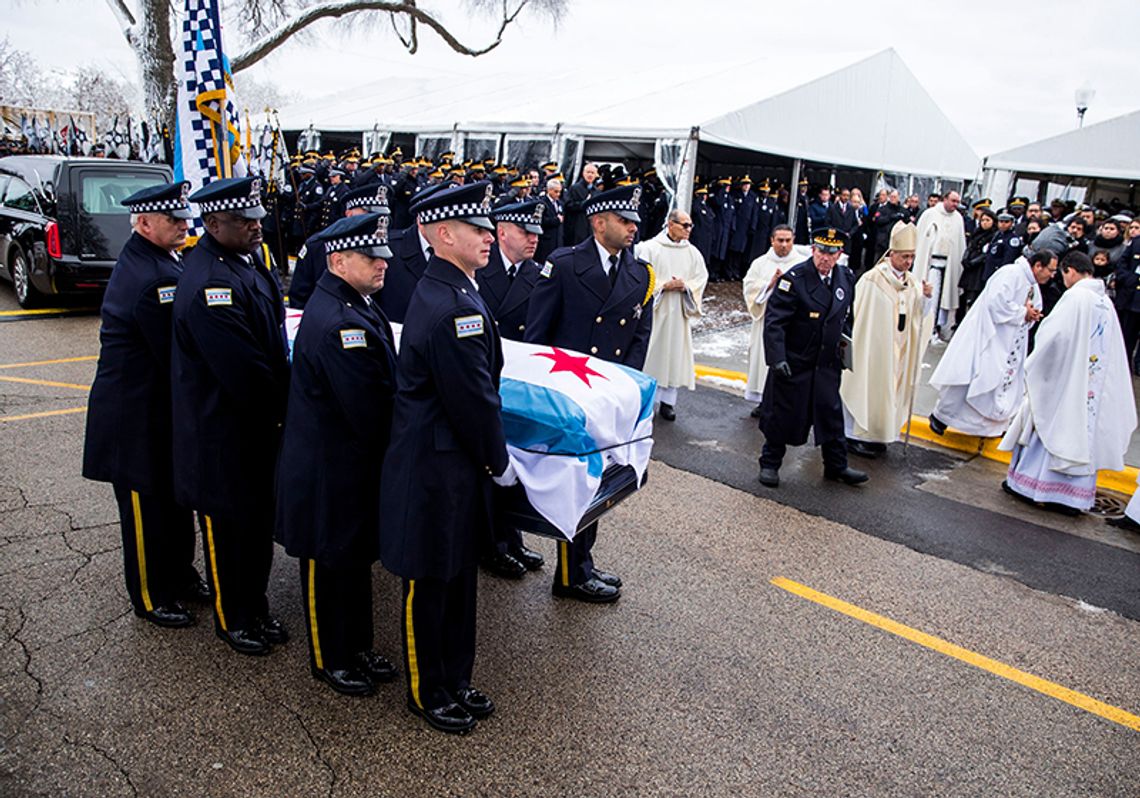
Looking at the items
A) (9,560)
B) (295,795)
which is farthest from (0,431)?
(295,795)

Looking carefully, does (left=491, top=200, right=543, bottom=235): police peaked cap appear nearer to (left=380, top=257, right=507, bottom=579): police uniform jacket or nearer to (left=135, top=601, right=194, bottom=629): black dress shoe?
(left=380, top=257, right=507, bottom=579): police uniform jacket

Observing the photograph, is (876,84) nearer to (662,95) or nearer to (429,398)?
(662,95)

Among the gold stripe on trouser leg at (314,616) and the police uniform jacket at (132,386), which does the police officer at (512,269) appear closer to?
the police uniform jacket at (132,386)

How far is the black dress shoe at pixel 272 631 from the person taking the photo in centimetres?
370

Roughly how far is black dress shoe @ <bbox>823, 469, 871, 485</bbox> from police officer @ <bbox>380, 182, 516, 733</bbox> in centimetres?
392

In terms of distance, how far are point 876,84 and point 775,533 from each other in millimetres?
17460

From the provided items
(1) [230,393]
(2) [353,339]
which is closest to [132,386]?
(1) [230,393]

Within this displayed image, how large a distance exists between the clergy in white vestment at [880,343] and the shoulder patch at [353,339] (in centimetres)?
484

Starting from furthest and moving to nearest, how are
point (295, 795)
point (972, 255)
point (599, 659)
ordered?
point (972, 255), point (599, 659), point (295, 795)

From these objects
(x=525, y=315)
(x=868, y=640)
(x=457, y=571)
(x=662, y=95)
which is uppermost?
(x=662, y=95)

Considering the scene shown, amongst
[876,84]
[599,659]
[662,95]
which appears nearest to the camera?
[599,659]

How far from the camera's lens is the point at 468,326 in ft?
9.46

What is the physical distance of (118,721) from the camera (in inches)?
123

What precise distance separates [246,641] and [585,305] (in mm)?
2488
